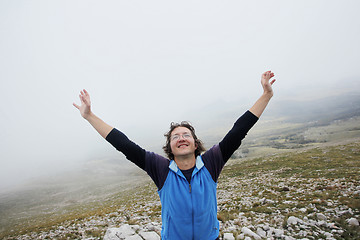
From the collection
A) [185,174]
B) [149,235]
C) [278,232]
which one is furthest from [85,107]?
[278,232]

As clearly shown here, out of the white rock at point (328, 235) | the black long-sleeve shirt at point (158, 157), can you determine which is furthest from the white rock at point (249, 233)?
the black long-sleeve shirt at point (158, 157)

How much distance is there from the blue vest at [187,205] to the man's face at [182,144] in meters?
0.27

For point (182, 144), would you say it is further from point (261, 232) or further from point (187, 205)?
point (261, 232)

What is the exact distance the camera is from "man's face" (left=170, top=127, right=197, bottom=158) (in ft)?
10.9

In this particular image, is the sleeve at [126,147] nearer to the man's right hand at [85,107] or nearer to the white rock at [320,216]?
the man's right hand at [85,107]

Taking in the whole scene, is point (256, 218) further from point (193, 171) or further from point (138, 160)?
point (138, 160)

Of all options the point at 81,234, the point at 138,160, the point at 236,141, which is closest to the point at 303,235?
the point at 236,141

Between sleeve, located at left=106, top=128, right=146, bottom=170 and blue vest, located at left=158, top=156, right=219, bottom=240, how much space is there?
656 mm

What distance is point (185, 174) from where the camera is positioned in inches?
129

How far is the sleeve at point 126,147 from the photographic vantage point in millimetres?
3201

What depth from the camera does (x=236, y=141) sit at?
337 cm

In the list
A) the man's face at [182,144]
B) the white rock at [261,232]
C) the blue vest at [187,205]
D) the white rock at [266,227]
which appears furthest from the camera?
the white rock at [266,227]

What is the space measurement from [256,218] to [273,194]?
16.5 feet

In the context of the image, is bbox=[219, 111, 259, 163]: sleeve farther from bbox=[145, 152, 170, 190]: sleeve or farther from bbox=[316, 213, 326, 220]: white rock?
bbox=[316, 213, 326, 220]: white rock
